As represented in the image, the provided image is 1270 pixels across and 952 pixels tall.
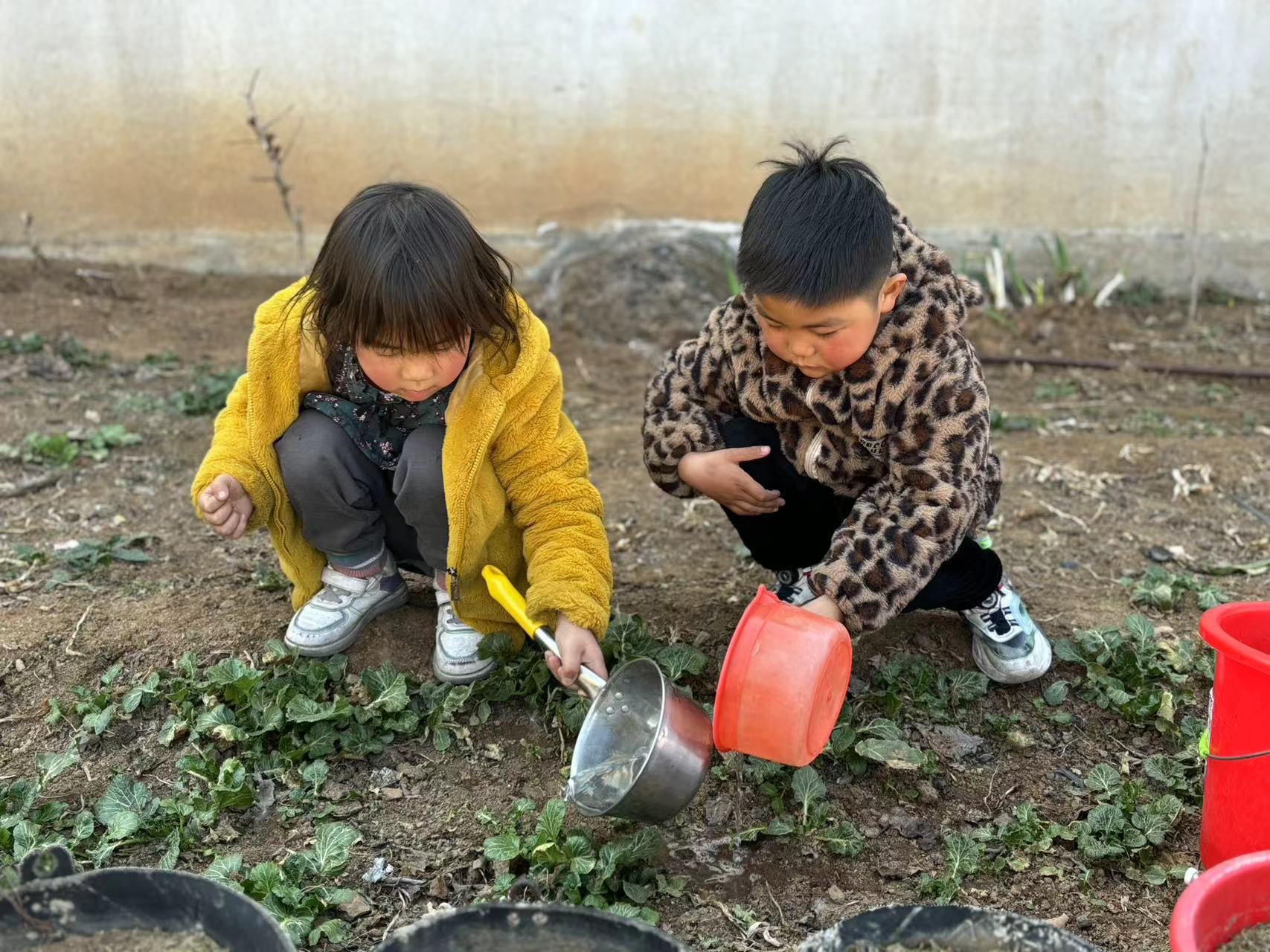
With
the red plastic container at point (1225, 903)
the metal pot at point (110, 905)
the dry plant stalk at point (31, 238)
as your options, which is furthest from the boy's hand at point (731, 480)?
the dry plant stalk at point (31, 238)

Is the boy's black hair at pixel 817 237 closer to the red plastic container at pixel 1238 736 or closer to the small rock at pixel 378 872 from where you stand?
the red plastic container at pixel 1238 736

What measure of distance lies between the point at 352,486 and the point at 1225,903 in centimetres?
168

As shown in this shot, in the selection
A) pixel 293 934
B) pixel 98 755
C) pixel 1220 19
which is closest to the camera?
pixel 293 934

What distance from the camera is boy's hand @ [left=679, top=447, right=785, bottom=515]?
2.44 meters

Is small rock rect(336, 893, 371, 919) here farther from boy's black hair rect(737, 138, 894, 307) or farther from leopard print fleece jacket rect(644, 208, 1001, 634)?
boy's black hair rect(737, 138, 894, 307)

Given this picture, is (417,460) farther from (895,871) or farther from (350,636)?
(895,871)

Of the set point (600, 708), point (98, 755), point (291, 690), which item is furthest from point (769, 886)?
point (98, 755)

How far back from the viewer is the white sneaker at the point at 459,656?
8.13 ft

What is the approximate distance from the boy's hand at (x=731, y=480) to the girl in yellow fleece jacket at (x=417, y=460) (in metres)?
0.21

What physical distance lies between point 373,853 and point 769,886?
2.21 feet

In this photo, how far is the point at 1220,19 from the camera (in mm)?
5453

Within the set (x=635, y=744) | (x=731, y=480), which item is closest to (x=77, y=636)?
(x=635, y=744)

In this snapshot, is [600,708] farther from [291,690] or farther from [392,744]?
[291,690]

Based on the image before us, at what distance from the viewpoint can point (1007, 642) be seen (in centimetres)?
251
